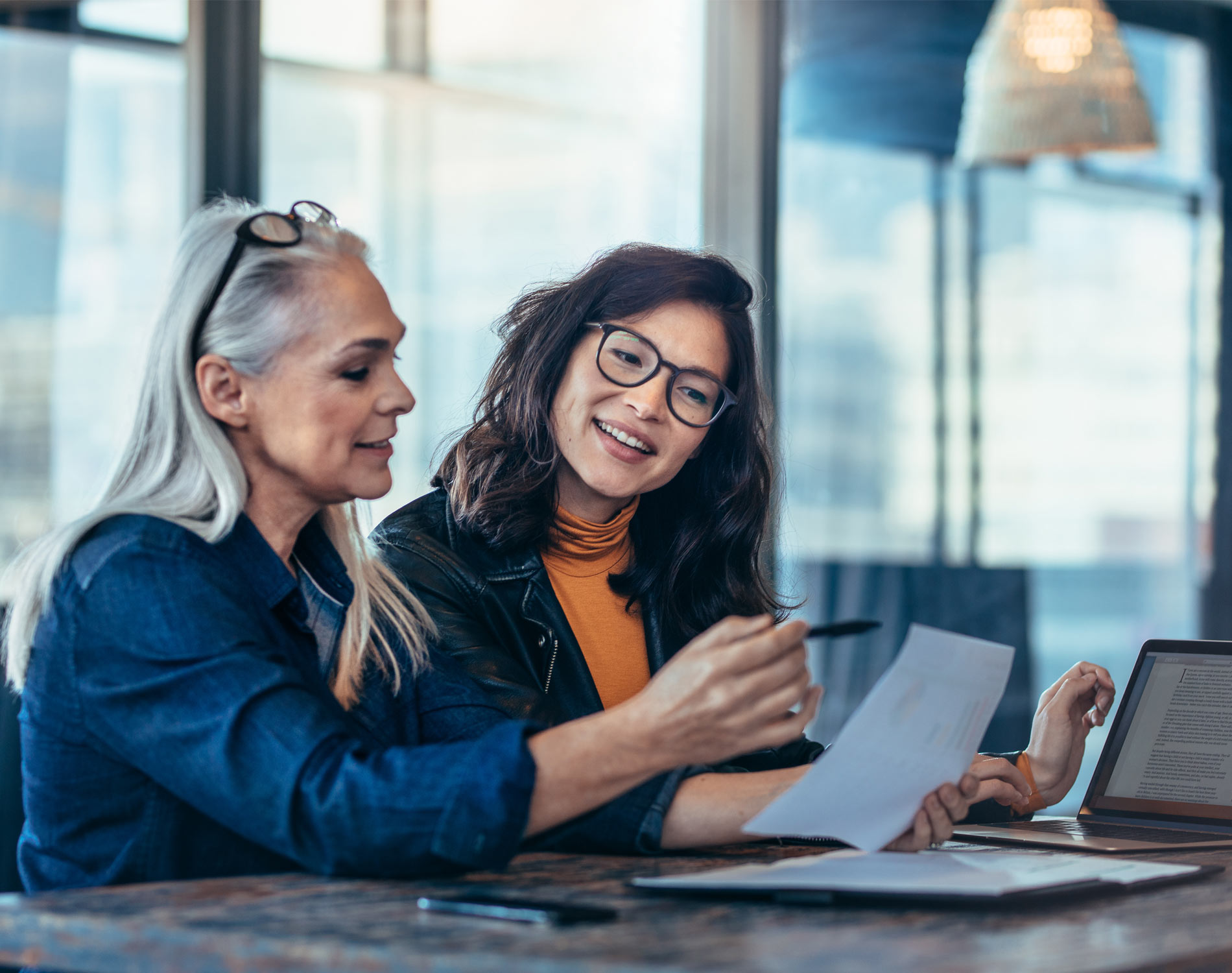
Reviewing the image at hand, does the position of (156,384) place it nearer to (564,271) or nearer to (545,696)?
(545,696)

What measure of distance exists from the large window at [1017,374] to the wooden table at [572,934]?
313cm

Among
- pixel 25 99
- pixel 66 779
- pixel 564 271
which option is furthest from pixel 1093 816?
pixel 25 99

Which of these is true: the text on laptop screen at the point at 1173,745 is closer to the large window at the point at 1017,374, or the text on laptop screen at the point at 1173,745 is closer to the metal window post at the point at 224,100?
the metal window post at the point at 224,100

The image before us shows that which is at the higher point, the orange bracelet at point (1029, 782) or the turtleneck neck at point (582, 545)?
the turtleneck neck at point (582, 545)

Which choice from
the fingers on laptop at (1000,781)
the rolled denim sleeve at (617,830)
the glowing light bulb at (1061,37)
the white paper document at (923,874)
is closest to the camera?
the white paper document at (923,874)

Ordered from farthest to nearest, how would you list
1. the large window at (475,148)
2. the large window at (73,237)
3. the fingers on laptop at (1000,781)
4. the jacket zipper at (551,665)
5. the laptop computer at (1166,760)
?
the large window at (475,148) < the large window at (73,237) < the jacket zipper at (551,665) < the laptop computer at (1166,760) < the fingers on laptop at (1000,781)

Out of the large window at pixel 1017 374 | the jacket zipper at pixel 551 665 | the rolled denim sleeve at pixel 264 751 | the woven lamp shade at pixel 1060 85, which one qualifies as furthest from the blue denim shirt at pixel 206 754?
the large window at pixel 1017 374

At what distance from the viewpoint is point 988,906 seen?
112 centimetres

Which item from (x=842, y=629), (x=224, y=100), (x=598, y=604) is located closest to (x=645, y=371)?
(x=598, y=604)

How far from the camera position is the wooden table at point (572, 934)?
0.94m

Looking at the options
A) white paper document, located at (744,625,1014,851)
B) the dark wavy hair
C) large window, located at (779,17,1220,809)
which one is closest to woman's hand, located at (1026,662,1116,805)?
the dark wavy hair

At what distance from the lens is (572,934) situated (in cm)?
101

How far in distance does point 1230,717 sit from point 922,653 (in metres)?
0.74

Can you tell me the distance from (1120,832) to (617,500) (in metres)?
0.76
